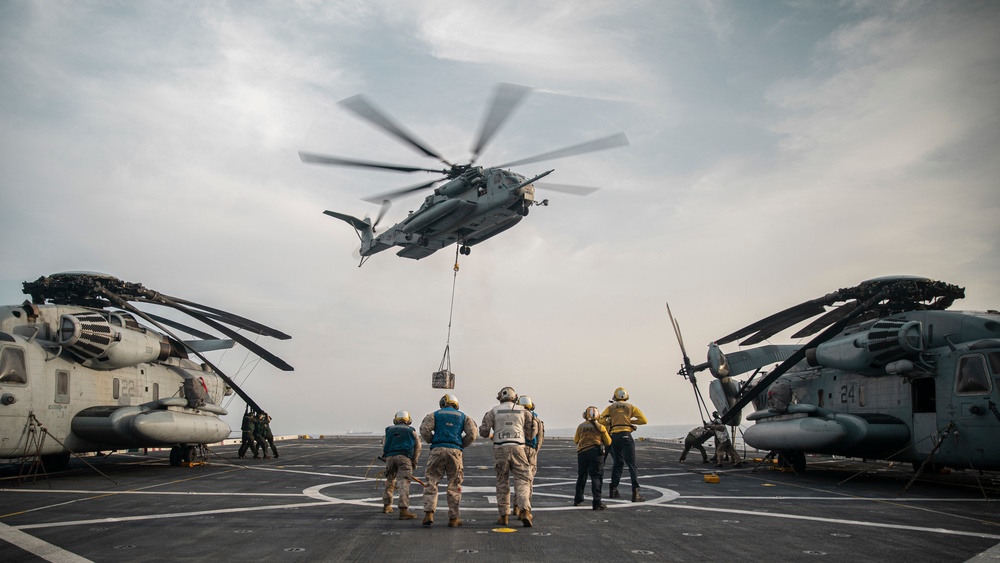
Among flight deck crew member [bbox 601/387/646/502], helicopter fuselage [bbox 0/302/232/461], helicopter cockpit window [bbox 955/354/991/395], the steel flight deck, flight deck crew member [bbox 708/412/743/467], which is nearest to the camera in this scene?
the steel flight deck

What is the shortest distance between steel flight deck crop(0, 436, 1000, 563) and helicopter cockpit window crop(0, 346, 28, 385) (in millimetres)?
2677

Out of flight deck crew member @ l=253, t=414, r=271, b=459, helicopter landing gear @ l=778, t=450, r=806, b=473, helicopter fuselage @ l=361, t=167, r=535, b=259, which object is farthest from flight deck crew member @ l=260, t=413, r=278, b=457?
helicopter landing gear @ l=778, t=450, r=806, b=473

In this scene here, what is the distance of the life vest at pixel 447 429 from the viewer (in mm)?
11930

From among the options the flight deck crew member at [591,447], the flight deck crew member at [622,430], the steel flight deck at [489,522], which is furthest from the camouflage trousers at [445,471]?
the flight deck crew member at [622,430]

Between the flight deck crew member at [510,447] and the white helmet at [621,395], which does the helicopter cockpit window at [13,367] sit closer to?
the flight deck crew member at [510,447]

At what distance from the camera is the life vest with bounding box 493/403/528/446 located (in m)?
12.0

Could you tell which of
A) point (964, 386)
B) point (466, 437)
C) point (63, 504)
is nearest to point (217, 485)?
point (63, 504)

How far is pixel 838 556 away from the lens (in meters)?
8.89

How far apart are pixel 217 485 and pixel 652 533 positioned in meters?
12.1

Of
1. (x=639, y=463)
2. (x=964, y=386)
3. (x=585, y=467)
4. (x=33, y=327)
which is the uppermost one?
(x=33, y=327)

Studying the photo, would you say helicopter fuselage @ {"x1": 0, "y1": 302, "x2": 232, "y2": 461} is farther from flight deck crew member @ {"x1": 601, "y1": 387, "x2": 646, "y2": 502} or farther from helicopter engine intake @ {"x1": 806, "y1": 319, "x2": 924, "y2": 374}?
helicopter engine intake @ {"x1": 806, "y1": 319, "x2": 924, "y2": 374}

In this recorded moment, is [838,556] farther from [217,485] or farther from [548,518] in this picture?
[217,485]

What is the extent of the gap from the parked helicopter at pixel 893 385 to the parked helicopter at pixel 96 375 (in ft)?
58.2

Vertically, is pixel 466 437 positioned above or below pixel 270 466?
above
